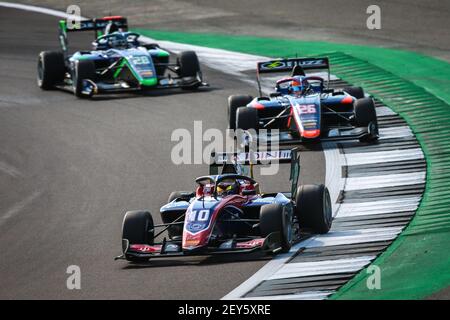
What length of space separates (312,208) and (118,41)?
1393 centimetres

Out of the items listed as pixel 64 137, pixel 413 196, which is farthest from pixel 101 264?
pixel 64 137

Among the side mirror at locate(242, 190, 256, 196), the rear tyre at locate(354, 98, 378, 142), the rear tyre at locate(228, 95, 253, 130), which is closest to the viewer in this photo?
the side mirror at locate(242, 190, 256, 196)

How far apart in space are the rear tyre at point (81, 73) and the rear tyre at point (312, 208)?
12.8 meters

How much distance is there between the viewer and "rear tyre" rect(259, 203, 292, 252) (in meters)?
15.9

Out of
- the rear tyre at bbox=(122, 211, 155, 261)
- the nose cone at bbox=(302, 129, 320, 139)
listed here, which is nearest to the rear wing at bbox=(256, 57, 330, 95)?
the nose cone at bbox=(302, 129, 320, 139)

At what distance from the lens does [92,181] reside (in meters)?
21.8

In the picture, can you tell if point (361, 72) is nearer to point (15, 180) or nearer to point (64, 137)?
point (64, 137)

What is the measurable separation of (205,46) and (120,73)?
580 cm

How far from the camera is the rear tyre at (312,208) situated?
667 inches

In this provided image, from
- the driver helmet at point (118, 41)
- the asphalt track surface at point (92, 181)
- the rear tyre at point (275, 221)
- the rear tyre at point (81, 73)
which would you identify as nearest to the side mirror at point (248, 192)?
the rear tyre at point (275, 221)

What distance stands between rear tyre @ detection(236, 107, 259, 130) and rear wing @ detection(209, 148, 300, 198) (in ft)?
19.6

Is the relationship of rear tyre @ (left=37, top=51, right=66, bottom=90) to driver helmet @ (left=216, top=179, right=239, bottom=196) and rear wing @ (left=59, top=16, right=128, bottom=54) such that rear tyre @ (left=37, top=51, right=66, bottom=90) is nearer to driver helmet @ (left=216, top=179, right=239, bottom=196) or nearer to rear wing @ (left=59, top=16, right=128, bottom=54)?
rear wing @ (left=59, top=16, right=128, bottom=54)

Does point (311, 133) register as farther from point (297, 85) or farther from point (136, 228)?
point (136, 228)

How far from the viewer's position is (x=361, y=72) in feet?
97.1
